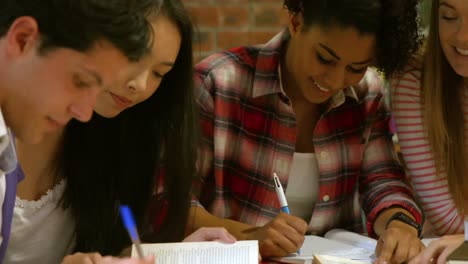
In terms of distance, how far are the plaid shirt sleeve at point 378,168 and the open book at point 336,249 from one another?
0.29ft

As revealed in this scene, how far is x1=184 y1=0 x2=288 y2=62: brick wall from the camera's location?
293 centimetres

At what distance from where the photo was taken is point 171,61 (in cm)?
134

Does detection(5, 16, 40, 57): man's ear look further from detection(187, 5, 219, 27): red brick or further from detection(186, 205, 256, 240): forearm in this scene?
detection(187, 5, 219, 27): red brick

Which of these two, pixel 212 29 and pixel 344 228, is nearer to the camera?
pixel 344 228

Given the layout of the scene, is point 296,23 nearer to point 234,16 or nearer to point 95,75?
point 95,75

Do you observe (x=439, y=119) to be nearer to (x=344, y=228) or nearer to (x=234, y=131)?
(x=344, y=228)

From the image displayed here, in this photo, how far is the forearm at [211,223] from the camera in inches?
63.1

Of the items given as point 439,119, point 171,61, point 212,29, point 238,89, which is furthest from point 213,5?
point 171,61

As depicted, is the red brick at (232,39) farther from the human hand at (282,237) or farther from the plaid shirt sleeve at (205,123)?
the human hand at (282,237)

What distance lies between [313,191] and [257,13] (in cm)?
130

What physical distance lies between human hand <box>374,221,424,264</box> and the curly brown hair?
0.38 metres

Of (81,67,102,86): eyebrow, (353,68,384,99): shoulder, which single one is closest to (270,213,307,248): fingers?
(353,68,384,99): shoulder

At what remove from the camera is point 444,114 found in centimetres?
174

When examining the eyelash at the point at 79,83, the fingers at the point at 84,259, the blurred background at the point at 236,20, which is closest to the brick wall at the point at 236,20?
the blurred background at the point at 236,20
